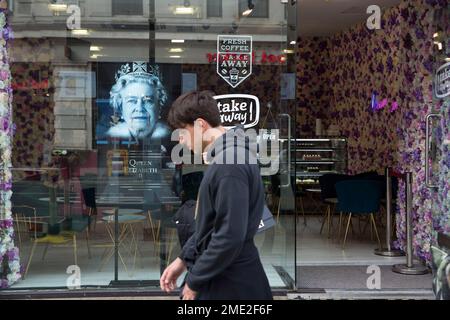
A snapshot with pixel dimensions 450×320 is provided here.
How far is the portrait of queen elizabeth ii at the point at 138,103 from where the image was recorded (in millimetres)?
5605

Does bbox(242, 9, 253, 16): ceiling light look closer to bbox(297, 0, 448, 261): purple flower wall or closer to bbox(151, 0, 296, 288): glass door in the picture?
bbox(151, 0, 296, 288): glass door

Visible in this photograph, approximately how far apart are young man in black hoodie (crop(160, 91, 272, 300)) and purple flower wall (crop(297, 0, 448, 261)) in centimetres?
449

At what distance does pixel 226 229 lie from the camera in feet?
7.36

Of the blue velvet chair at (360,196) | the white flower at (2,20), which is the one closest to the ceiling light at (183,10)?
the white flower at (2,20)

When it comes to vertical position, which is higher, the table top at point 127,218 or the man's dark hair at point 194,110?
the man's dark hair at point 194,110

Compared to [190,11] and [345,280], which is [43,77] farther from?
[345,280]

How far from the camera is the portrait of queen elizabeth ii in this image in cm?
561

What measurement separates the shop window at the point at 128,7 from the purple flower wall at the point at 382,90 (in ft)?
9.58

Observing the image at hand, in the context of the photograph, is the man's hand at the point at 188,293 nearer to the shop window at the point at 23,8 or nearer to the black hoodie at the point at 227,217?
the black hoodie at the point at 227,217

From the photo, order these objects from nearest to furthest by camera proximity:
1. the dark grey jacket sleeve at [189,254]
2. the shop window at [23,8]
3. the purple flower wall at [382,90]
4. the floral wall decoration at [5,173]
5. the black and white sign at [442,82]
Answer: the dark grey jacket sleeve at [189,254]
the floral wall decoration at [5,173]
the shop window at [23,8]
the black and white sign at [442,82]
the purple flower wall at [382,90]

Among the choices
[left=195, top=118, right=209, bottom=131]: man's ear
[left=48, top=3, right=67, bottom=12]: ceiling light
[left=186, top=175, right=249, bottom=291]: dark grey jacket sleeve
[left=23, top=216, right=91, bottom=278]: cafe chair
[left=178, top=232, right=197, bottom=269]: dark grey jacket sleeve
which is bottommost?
[left=23, top=216, right=91, bottom=278]: cafe chair

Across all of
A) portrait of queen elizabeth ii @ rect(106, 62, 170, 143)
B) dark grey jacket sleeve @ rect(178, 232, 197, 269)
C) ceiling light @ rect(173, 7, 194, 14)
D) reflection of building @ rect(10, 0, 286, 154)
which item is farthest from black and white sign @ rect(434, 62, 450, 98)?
dark grey jacket sleeve @ rect(178, 232, 197, 269)

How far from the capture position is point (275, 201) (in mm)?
5648
